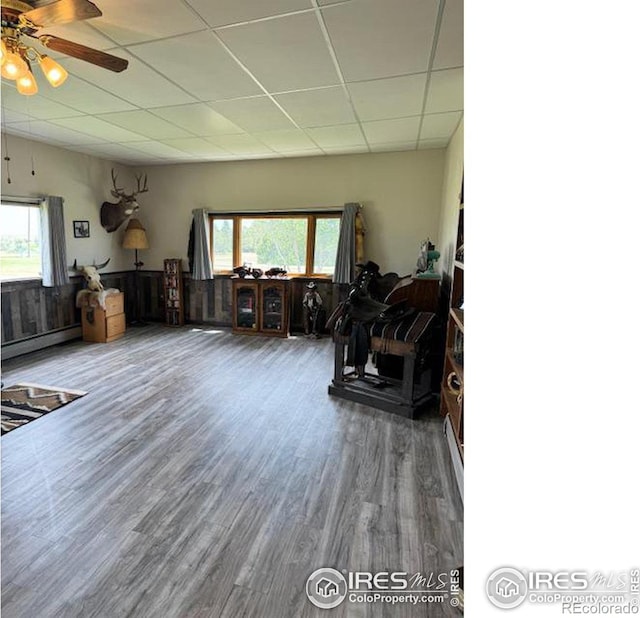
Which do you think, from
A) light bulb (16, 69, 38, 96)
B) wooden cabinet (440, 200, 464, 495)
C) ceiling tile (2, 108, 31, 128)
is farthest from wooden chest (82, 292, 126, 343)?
wooden cabinet (440, 200, 464, 495)

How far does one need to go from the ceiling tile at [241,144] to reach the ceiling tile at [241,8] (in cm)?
237

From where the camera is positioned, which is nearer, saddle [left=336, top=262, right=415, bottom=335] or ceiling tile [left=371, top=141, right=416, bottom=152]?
saddle [left=336, top=262, right=415, bottom=335]

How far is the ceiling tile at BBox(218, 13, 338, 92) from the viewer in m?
2.00

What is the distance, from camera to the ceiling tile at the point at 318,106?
2953 millimetres

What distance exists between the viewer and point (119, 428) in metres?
2.70

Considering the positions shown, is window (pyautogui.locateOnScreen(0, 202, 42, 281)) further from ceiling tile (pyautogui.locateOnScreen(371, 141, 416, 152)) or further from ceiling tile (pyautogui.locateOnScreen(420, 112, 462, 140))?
ceiling tile (pyautogui.locateOnScreen(420, 112, 462, 140))

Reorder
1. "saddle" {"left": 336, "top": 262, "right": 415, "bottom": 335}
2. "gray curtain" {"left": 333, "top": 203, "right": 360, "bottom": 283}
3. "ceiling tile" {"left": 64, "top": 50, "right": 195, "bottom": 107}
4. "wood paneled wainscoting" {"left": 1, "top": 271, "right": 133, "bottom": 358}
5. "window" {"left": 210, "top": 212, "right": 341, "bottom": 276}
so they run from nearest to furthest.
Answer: "ceiling tile" {"left": 64, "top": 50, "right": 195, "bottom": 107} → "saddle" {"left": 336, "top": 262, "right": 415, "bottom": 335} → "wood paneled wainscoting" {"left": 1, "top": 271, "right": 133, "bottom": 358} → "gray curtain" {"left": 333, "top": 203, "right": 360, "bottom": 283} → "window" {"left": 210, "top": 212, "right": 341, "bottom": 276}

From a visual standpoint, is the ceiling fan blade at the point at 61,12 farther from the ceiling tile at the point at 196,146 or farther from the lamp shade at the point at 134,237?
the lamp shade at the point at 134,237

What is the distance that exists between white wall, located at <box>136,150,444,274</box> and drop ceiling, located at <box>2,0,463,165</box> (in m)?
0.52

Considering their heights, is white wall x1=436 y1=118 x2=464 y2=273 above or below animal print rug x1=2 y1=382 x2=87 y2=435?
above

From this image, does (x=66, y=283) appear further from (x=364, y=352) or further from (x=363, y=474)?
(x=363, y=474)
